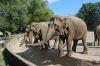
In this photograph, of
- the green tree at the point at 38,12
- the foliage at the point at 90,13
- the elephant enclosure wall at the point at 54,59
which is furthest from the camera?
the foliage at the point at 90,13

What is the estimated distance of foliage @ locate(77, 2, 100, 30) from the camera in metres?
110

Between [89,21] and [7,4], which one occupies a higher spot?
[7,4]

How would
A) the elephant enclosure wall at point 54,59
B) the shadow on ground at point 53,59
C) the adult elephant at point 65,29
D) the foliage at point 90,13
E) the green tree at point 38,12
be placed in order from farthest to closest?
the foliage at point 90,13 → the green tree at point 38,12 → the adult elephant at point 65,29 → the shadow on ground at point 53,59 → the elephant enclosure wall at point 54,59

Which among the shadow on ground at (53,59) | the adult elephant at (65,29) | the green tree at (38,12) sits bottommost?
the green tree at (38,12)

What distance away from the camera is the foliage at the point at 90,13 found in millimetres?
110250

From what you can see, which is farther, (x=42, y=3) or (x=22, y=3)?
(x=42, y=3)

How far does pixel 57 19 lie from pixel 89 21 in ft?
306

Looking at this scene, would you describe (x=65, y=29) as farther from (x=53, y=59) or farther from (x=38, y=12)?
(x=38, y=12)

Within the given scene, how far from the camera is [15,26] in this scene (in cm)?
6706

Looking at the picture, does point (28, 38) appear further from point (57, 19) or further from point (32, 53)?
point (57, 19)

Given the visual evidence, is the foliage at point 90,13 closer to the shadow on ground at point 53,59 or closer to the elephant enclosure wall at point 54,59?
the shadow on ground at point 53,59

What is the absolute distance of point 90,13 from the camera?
4656 inches

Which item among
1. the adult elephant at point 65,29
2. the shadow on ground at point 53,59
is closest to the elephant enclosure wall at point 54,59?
the shadow on ground at point 53,59

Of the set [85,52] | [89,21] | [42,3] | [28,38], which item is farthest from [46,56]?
[89,21]
